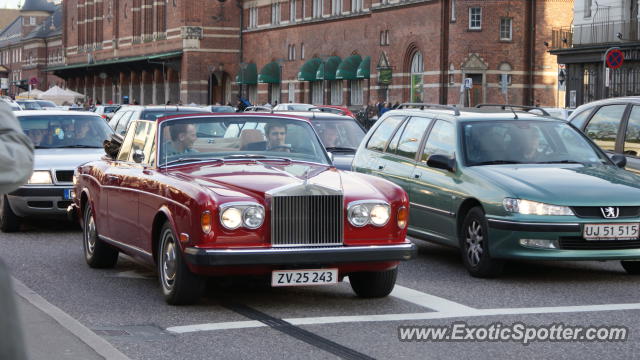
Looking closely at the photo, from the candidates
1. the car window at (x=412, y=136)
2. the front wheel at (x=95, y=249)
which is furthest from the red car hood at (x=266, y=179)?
the car window at (x=412, y=136)

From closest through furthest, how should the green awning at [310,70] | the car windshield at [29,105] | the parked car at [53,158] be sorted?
the parked car at [53,158] < the car windshield at [29,105] < the green awning at [310,70]

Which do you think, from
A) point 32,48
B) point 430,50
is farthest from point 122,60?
point 32,48

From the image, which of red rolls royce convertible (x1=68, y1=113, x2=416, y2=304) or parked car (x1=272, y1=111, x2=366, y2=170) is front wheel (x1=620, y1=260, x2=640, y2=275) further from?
parked car (x1=272, y1=111, x2=366, y2=170)

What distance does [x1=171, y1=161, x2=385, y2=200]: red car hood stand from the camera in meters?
8.32

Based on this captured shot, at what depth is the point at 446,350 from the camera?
694 cm

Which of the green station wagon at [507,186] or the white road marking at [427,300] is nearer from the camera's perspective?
the white road marking at [427,300]

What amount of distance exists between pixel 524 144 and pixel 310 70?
58546 mm

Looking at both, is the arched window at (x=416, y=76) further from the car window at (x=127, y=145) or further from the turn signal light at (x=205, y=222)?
the turn signal light at (x=205, y=222)

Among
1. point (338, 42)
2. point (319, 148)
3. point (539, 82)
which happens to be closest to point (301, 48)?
point (338, 42)

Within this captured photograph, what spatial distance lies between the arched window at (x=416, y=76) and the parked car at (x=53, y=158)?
4191 centimetres

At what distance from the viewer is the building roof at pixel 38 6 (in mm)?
158250

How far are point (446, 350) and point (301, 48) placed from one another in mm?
66111

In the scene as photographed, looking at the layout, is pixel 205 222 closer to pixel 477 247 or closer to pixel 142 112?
pixel 477 247

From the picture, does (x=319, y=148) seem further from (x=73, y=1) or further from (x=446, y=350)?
(x=73, y=1)
